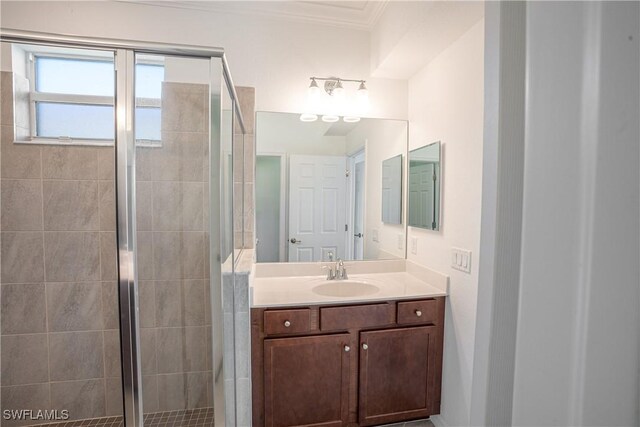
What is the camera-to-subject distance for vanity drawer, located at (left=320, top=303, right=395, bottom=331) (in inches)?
61.5

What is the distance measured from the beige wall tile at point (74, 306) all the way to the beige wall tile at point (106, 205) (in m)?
0.37

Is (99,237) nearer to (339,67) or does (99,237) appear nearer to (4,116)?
(4,116)

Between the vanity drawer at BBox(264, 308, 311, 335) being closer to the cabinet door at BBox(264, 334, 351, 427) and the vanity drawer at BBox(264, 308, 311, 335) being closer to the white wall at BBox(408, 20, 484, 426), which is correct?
the cabinet door at BBox(264, 334, 351, 427)

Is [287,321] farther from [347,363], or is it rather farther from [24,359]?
[24,359]

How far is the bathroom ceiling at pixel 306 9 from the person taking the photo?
180 centimetres

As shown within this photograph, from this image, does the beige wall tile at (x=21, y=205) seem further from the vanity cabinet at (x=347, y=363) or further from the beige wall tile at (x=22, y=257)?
the vanity cabinet at (x=347, y=363)

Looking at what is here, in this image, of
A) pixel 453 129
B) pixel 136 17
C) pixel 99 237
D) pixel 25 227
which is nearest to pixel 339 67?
pixel 453 129

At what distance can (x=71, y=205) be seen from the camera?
1.72 meters

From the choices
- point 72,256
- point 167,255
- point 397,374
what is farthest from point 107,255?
point 397,374

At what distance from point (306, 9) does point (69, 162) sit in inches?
68.6

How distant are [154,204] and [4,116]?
4.34 feet

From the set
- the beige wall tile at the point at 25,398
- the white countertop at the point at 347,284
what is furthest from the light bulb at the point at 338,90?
the beige wall tile at the point at 25,398

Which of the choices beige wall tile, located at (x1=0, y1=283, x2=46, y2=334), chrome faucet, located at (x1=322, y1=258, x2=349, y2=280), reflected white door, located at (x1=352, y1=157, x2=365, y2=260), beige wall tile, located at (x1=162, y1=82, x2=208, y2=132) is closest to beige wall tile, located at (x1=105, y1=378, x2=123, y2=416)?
beige wall tile, located at (x1=0, y1=283, x2=46, y2=334)

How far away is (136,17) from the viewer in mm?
1778
